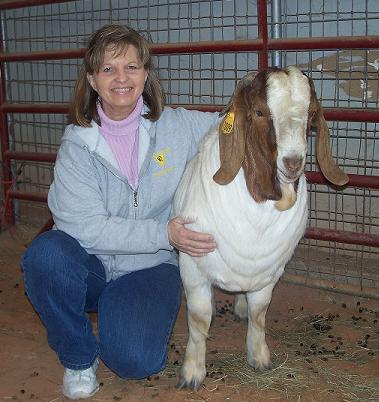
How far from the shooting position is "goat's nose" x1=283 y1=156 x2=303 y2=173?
2316 millimetres

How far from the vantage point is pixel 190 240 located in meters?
2.74

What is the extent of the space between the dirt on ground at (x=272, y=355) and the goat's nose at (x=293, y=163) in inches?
47.5

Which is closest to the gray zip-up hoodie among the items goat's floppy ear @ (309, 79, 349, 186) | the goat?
the goat

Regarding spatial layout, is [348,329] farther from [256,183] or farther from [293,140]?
[293,140]

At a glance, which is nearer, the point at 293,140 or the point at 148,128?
the point at 293,140

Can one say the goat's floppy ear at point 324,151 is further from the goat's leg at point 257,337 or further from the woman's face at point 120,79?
the woman's face at point 120,79

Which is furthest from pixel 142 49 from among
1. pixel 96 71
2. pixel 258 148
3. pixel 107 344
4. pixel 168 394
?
A: pixel 168 394

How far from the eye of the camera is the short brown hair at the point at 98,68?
9.45ft

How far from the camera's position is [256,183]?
8.63 feet

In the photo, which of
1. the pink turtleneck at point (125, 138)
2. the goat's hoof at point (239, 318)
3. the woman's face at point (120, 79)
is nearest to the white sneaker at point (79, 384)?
the pink turtleneck at point (125, 138)

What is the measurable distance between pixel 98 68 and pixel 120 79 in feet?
0.41

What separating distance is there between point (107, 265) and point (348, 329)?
5.05ft

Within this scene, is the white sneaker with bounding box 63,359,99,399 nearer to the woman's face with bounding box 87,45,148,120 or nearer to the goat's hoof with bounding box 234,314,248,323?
the goat's hoof with bounding box 234,314,248,323

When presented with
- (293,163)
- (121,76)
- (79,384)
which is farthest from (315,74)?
(79,384)
